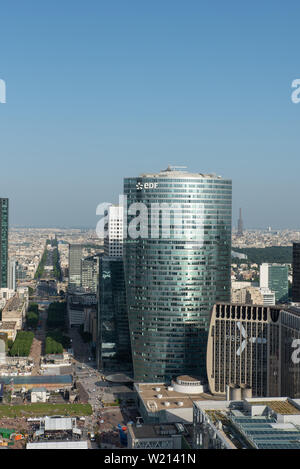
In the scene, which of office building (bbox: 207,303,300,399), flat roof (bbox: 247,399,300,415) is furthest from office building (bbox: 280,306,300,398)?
flat roof (bbox: 247,399,300,415)

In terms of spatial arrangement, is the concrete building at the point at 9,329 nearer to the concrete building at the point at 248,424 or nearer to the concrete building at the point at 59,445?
the concrete building at the point at 59,445

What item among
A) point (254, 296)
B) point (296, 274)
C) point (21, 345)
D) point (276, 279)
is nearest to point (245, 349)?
point (21, 345)

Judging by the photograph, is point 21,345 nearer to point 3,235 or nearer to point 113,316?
point 113,316

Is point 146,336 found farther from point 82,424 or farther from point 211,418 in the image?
point 211,418

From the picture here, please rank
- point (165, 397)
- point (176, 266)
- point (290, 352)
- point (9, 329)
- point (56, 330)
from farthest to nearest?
point (56, 330) < point (9, 329) < point (176, 266) < point (165, 397) < point (290, 352)

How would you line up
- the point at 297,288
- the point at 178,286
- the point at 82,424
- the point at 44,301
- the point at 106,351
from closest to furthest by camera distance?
the point at 82,424 < the point at 178,286 < the point at 106,351 < the point at 297,288 < the point at 44,301
